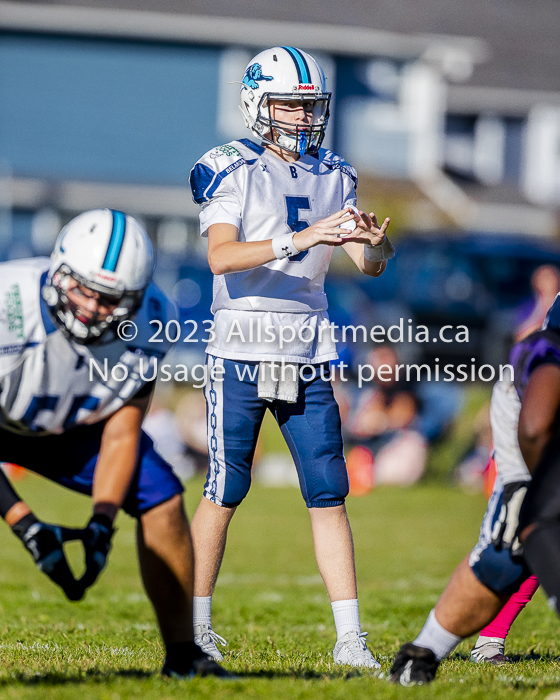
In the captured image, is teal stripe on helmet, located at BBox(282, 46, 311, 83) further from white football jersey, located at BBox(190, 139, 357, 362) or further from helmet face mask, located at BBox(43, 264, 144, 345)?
helmet face mask, located at BBox(43, 264, 144, 345)

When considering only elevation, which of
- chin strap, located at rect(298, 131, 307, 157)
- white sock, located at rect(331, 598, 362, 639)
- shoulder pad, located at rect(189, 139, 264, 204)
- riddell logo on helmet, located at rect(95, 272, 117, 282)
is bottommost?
white sock, located at rect(331, 598, 362, 639)

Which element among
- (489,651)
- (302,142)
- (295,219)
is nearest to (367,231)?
(295,219)

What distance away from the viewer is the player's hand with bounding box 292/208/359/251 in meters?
3.88

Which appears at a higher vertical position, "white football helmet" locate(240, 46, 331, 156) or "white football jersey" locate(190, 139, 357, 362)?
"white football helmet" locate(240, 46, 331, 156)

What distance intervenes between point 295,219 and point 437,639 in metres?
1.82

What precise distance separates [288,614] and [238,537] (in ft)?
10.9

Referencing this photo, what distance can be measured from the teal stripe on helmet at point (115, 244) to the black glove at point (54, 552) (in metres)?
0.85

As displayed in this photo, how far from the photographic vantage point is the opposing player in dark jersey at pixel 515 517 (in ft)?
10.2

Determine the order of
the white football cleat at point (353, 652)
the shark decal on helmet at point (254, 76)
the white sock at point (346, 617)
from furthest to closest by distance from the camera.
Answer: the shark decal on helmet at point (254, 76) → the white sock at point (346, 617) → the white football cleat at point (353, 652)

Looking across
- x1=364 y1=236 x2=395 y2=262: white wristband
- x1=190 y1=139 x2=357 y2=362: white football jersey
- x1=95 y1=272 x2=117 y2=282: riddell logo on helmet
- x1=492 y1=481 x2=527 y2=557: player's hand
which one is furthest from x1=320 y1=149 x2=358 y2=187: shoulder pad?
x1=492 y1=481 x2=527 y2=557: player's hand

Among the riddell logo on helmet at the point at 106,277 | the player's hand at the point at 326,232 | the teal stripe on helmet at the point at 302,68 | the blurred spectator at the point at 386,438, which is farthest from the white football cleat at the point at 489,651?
the blurred spectator at the point at 386,438

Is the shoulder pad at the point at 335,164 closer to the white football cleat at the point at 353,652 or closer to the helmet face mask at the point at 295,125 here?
the helmet face mask at the point at 295,125

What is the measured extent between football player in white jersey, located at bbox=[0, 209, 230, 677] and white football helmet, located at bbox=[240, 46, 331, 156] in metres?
1.08

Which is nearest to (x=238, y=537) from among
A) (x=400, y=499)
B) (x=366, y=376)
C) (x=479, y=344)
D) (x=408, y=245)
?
(x=400, y=499)
